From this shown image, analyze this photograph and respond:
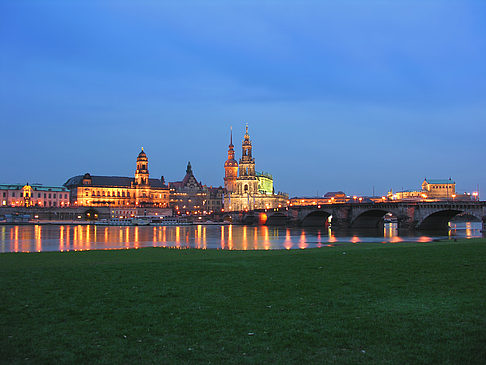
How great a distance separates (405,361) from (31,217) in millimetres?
207832

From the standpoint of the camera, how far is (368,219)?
387ft

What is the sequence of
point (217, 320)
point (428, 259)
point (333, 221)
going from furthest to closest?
1. point (333, 221)
2. point (428, 259)
3. point (217, 320)

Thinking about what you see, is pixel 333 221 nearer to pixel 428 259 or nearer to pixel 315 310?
pixel 428 259

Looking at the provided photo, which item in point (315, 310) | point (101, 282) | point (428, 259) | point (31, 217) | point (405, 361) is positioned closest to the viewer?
point (405, 361)

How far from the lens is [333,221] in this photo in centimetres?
11538

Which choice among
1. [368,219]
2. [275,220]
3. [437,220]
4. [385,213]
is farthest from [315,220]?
[437,220]

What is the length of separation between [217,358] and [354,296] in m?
6.17

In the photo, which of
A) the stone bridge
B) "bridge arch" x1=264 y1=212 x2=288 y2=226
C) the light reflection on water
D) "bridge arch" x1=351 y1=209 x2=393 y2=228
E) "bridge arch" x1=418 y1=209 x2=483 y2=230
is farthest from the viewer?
"bridge arch" x1=264 y1=212 x2=288 y2=226

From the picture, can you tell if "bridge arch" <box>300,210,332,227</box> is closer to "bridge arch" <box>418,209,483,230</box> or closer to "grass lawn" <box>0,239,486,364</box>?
"bridge arch" <box>418,209,483,230</box>

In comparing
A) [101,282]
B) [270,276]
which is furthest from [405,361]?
[101,282]

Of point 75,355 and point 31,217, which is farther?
point 31,217

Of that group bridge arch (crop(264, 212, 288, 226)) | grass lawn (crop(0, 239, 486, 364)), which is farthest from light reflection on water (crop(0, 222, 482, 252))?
bridge arch (crop(264, 212, 288, 226))

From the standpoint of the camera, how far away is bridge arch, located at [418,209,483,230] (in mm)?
95425

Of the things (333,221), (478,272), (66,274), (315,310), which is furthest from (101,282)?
(333,221)
